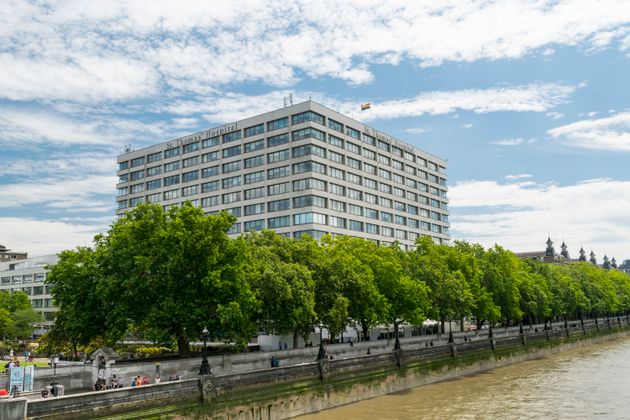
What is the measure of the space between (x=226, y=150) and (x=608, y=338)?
87.8m

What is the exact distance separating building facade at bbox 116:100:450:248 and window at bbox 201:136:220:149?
0.22m

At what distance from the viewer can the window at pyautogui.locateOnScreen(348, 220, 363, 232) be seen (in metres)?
102

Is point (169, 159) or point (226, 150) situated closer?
point (226, 150)

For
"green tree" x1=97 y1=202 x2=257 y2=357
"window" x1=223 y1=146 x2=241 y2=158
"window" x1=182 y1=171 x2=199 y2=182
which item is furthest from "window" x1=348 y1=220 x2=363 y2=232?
"green tree" x1=97 y1=202 x2=257 y2=357

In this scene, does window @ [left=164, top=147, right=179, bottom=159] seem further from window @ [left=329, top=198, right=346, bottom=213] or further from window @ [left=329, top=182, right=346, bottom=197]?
window @ [left=329, top=198, right=346, bottom=213]

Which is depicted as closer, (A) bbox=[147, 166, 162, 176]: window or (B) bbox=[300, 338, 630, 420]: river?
(B) bbox=[300, 338, 630, 420]: river

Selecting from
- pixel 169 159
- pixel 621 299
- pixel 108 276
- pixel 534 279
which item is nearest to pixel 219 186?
pixel 169 159

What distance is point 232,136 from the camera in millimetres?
107750

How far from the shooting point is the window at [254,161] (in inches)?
4017

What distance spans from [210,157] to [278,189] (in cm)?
2014

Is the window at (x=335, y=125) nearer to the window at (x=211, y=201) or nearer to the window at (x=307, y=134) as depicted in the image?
the window at (x=307, y=134)

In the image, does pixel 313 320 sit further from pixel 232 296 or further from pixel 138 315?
pixel 138 315

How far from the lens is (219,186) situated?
108 metres


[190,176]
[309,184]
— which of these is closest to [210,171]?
[190,176]
